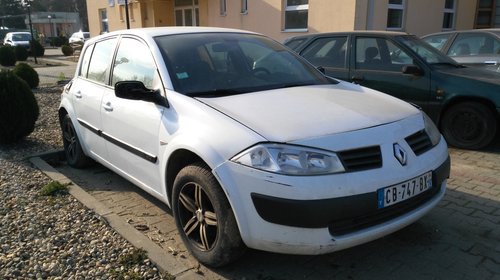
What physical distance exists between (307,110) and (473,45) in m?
6.22

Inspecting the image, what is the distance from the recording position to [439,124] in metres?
5.94

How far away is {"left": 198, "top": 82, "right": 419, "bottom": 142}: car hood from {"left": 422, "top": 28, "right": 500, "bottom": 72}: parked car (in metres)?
4.99

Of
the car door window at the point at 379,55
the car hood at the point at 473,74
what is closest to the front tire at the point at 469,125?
the car hood at the point at 473,74

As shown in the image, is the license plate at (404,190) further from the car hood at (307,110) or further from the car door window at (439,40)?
the car door window at (439,40)

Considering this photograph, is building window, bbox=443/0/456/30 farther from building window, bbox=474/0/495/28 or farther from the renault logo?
the renault logo

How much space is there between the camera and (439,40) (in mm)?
8211

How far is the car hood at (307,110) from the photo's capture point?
105 inches

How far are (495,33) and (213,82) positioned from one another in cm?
→ 644

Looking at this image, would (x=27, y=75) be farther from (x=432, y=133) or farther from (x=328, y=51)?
(x=432, y=133)

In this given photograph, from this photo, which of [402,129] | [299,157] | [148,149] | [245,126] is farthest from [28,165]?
[402,129]

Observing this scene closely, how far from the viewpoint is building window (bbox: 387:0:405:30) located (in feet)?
39.4

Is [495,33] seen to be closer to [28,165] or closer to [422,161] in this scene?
[422,161]

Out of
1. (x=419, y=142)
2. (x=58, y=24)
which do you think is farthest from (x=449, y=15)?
(x=58, y=24)

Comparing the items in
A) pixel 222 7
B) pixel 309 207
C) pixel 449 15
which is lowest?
pixel 309 207
